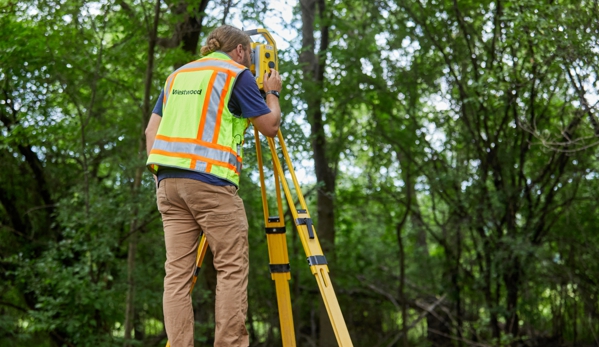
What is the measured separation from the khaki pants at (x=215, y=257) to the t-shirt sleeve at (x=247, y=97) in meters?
0.33

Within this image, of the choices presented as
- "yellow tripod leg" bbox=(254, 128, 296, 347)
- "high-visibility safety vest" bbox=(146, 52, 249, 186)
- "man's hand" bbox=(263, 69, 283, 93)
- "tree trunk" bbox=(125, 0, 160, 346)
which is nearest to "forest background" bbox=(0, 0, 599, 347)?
"tree trunk" bbox=(125, 0, 160, 346)

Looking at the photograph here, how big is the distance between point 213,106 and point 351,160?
791cm

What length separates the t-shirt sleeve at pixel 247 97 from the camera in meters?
2.54

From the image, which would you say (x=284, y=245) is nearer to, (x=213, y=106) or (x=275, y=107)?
(x=275, y=107)

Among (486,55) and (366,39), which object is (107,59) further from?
(486,55)

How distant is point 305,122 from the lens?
747cm

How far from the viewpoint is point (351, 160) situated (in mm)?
10328

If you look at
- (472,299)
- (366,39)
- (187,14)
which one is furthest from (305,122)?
(472,299)

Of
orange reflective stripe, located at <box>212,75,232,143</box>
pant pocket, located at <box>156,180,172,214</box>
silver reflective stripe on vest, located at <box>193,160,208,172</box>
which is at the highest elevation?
orange reflective stripe, located at <box>212,75,232,143</box>

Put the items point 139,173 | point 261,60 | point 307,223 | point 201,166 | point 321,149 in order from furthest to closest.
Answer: point 321,149, point 139,173, point 261,60, point 307,223, point 201,166

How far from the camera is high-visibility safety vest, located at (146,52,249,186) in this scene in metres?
2.47

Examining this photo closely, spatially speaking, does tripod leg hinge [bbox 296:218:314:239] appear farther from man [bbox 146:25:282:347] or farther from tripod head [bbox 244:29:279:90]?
tripod head [bbox 244:29:279:90]

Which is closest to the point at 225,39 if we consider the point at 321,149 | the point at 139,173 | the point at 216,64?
the point at 216,64

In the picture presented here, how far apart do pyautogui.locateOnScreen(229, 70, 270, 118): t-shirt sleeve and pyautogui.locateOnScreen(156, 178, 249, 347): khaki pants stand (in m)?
0.33
